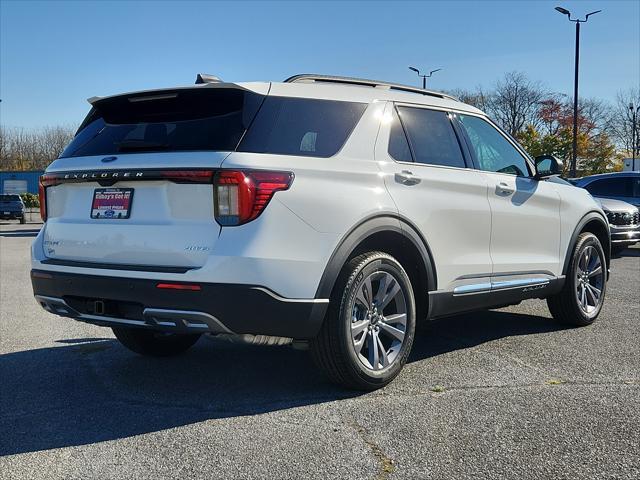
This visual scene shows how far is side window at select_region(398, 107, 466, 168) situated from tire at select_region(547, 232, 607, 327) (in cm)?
179

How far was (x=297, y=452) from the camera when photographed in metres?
3.26

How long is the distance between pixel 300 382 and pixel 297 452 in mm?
1246

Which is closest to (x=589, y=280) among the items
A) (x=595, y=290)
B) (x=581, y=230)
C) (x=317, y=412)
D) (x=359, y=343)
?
(x=595, y=290)

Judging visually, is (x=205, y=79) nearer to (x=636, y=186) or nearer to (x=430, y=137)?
(x=430, y=137)

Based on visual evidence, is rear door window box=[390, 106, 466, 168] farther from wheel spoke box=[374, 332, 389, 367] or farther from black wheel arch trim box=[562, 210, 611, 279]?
black wheel arch trim box=[562, 210, 611, 279]

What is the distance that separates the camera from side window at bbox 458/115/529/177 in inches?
212

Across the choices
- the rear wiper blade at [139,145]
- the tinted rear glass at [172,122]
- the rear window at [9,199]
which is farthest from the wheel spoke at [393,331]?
the rear window at [9,199]

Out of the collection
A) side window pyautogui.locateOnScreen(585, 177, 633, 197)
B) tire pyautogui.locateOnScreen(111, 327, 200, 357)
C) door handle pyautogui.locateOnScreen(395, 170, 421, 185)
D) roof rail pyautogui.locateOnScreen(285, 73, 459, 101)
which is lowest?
tire pyautogui.locateOnScreen(111, 327, 200, 357)

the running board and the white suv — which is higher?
the white suv

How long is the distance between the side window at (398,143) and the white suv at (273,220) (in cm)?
1

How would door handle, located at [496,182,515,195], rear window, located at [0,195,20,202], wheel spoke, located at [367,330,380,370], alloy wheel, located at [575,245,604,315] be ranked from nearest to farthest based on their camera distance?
1. wheel spoke, located at [367,330,380,370]
2. door handle, located at [496,182,515,195]
3. alloy wheel, located at [575,245,604,315]
4. rear window, located at [0,195,20,202]

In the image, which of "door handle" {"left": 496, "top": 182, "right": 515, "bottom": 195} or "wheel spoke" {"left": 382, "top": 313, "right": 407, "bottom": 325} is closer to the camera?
"wheel spoke" {"left": 382, "top": 313, "right": 407, "bottom": 325}

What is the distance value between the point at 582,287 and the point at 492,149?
1729 millimetres

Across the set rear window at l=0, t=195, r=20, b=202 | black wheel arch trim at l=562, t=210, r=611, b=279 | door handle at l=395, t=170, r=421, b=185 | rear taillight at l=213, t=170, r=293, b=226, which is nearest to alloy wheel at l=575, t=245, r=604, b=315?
black wheel arch trim at l=562, t=210, r=611, b=279
